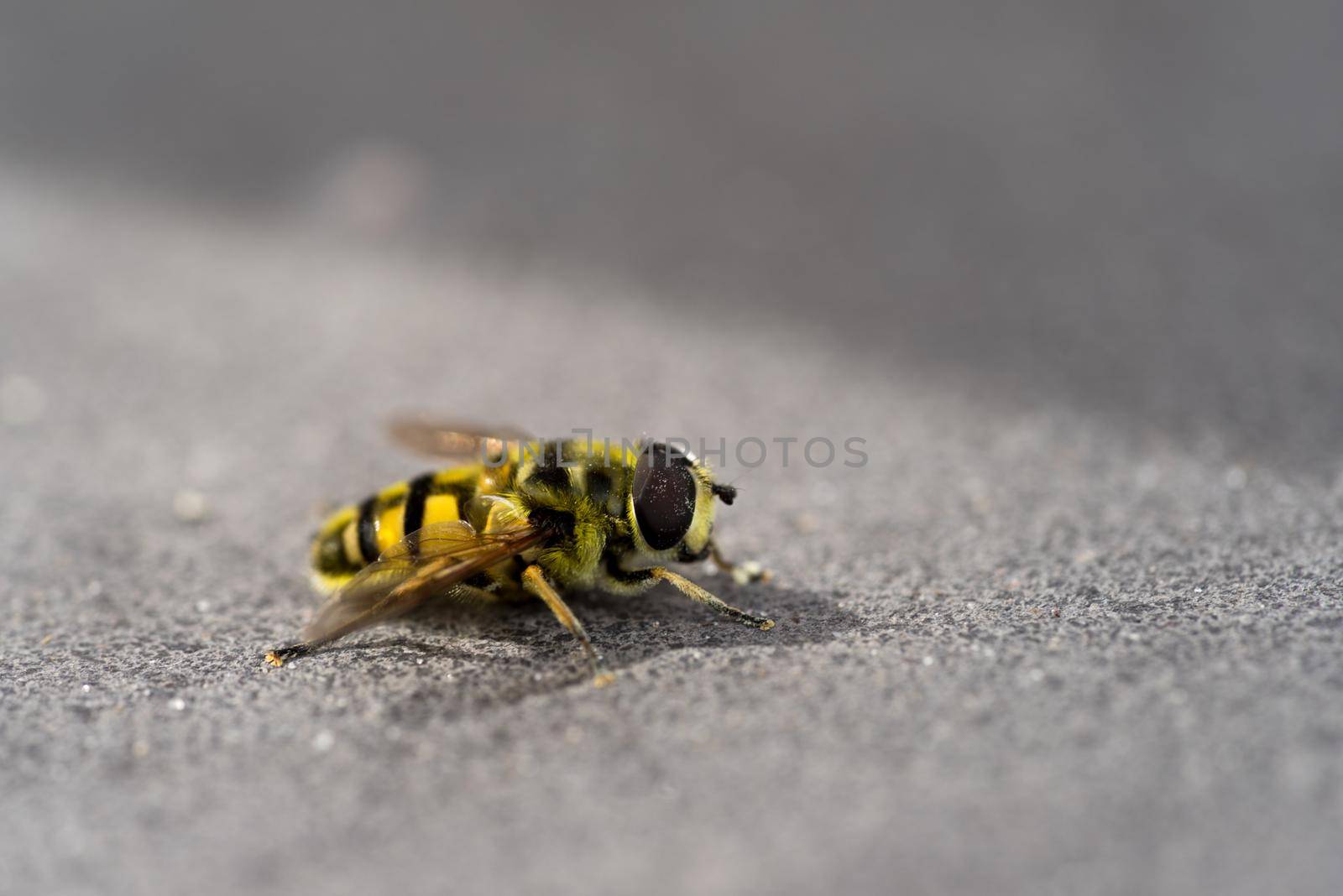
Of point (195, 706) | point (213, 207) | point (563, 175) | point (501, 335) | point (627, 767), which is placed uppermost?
point (563, 175)

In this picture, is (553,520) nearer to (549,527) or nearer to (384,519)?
(549,527)

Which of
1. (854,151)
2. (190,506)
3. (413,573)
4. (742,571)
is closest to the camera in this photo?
(413,573)

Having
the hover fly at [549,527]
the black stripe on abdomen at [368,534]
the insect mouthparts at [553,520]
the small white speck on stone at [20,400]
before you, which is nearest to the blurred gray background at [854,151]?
the small white speck on stone at [20,400]

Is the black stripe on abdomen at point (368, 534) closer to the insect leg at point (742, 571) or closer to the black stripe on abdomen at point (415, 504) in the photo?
the black stripe on abdomen at point (415, 504)

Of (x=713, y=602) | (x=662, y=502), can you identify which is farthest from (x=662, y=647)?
(x=662, y=502)

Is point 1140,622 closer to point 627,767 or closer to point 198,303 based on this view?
point 627,767

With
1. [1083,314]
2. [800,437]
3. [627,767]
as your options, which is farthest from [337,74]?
[627,767]

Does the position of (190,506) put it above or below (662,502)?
below
